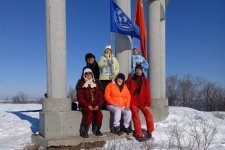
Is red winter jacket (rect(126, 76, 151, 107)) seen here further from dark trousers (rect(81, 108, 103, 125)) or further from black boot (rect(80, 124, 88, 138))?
black boot (rect(80, 124, 88, 138))

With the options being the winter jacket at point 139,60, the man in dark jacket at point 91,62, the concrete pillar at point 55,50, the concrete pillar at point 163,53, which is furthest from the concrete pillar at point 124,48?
the concrete pillar at point 163,53

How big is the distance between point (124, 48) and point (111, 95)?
6.22 feet

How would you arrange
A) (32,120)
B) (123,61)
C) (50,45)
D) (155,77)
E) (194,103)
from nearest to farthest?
(50,45) < (123,61) < (32,120) < (155,77) < (194,103)

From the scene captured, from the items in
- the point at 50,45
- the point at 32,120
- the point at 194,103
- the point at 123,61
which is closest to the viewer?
the point at 50,45

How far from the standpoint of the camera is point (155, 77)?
7820mm

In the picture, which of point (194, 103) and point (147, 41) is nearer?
point (147, 41)

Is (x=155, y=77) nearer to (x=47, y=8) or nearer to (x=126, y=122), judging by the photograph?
(x=126, y=122)

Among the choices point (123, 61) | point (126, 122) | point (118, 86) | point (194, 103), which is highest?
point (123, 61)

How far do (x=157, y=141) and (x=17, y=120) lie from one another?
484 cm

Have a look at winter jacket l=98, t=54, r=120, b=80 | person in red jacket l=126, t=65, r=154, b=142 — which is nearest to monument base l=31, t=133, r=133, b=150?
person in red jacket l=126, t=65, r=154, b=142

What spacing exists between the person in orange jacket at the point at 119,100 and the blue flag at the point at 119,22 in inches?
58.9

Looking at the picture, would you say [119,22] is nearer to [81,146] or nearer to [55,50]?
[55,50]

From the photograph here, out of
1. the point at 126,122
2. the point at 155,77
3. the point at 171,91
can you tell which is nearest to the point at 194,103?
the point at 171,91

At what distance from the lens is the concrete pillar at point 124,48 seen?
6.58 m
